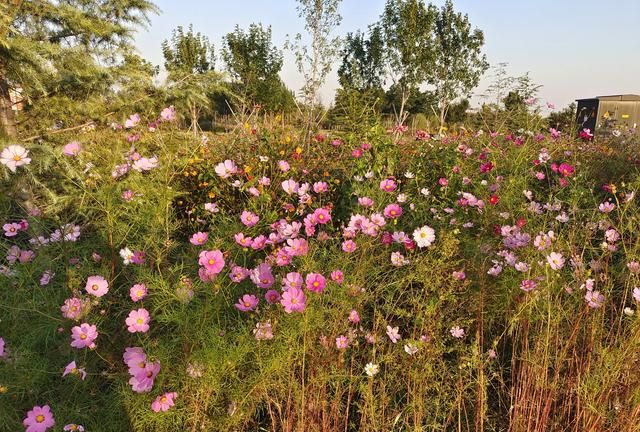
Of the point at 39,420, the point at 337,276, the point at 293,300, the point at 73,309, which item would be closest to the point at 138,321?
the point at 73,309

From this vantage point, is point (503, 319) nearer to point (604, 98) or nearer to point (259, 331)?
point (259, 331)

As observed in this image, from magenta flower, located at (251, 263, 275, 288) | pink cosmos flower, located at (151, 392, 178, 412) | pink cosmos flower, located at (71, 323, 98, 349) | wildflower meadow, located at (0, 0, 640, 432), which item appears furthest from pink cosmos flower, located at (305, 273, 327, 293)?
pink cosmos flower, located at (71, 323, 98, 349)

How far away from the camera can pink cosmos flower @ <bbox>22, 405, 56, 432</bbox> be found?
46.8 inches

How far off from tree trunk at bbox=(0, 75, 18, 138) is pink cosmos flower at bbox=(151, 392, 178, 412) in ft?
9.85

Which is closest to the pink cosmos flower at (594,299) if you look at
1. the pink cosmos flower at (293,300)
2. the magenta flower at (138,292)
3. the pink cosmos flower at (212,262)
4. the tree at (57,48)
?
the pink cosmos flower at (293,300)

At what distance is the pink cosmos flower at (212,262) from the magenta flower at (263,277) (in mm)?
102

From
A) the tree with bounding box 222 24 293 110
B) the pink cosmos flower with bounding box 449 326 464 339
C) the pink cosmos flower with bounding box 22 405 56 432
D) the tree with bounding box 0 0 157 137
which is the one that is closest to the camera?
the pink cosmos flower with bounding box 22 405 56 432

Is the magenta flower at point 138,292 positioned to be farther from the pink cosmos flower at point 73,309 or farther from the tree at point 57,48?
the tree at point 57,48

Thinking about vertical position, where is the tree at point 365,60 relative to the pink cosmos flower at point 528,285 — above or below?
above

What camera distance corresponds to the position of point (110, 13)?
3914mm

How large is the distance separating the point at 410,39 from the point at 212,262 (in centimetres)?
1542

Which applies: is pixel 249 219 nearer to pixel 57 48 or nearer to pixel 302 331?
pixel 302 331

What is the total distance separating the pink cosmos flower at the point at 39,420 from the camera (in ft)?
3.90

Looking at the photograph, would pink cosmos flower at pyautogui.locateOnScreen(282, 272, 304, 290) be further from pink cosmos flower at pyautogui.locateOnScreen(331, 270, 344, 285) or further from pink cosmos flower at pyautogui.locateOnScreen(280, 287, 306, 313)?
pink cosmos flower at pyautogui.locateOnScreen(331, 270, 344, 285)
